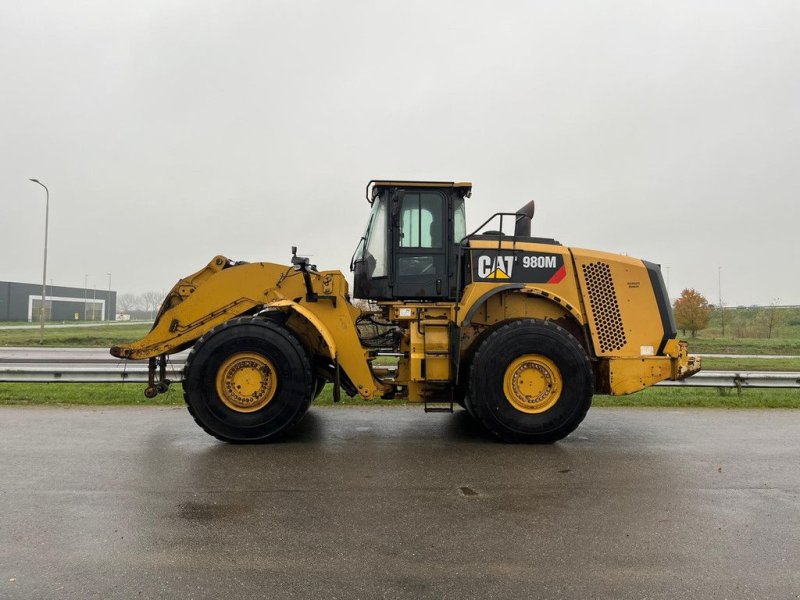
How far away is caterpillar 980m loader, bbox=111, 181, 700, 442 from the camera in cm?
562

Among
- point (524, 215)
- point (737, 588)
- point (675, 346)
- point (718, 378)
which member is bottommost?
point (737, 588)

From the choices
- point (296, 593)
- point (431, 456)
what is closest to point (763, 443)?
point (431, 456)

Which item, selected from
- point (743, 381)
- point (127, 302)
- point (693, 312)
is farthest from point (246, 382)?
point (127, 302)

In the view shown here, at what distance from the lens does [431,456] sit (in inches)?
200

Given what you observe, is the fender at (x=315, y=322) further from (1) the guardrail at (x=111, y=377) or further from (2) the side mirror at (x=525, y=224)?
(1) the guardrail at (x=111, y=377)

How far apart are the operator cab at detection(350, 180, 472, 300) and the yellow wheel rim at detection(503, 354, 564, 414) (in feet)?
3.62

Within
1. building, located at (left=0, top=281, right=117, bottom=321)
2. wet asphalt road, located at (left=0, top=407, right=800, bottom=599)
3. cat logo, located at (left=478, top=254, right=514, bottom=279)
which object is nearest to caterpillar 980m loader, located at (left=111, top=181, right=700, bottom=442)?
cat logo, located at (left=478, top=254, right=514, bottom=279)

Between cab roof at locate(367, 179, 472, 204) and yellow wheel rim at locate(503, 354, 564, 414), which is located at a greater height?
cab roof at locate(367, 179, 472, 204)

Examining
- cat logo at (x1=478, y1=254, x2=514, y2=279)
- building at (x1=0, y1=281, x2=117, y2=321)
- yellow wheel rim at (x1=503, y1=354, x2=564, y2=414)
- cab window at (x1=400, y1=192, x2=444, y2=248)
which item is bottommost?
yellow wheel rim at (x1=503, y1=354, x2=564, y2=414)

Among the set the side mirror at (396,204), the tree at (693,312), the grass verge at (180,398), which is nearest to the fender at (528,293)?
the side mirror at (396,204)

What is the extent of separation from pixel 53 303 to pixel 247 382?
7824cm

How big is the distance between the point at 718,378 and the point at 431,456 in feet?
20.0

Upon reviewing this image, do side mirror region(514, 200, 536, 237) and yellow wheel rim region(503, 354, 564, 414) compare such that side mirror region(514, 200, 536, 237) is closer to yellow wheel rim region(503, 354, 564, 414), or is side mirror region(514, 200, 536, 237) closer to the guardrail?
yellow wheel rim region(503, 354, 564, 414)

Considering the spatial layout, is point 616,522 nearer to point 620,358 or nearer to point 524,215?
point 620,358
